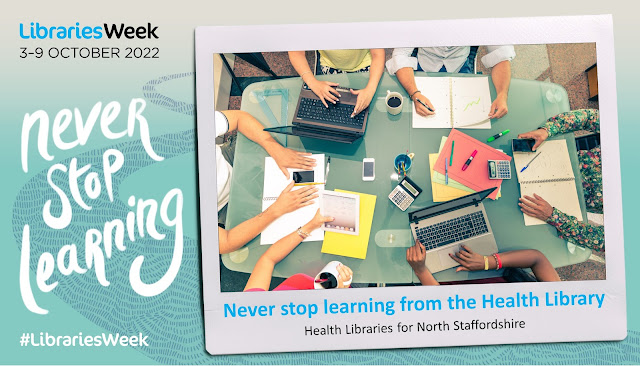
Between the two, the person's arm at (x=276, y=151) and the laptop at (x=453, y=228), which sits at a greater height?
the person's arm at (x=276, y=151)

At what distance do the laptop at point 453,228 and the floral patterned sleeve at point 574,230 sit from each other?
325 millimetres

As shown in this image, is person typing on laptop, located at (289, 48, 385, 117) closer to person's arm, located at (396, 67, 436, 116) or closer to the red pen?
person's arm, located at (396, 67, 436, 116)

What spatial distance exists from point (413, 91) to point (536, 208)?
845 mm

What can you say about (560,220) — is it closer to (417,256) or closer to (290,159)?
(417,256)

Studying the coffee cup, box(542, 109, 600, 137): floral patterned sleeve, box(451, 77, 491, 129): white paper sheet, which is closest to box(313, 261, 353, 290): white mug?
the coffee cup

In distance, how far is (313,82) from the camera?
2.76 metres

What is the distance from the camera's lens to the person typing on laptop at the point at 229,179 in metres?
2.73

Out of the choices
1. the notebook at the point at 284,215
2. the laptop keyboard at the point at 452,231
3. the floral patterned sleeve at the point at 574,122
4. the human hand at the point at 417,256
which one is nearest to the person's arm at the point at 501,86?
the floral patterned sleeve at the point at 574,122

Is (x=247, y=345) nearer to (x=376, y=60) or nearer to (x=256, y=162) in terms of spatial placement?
(x=256, y=162)

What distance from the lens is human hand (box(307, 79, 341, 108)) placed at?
2729mm

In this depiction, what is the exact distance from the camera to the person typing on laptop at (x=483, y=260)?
268cm

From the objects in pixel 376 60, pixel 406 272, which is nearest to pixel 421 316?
pixel 406 272

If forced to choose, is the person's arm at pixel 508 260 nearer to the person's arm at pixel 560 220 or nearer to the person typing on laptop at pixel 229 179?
the person's arm at pixel 560 220

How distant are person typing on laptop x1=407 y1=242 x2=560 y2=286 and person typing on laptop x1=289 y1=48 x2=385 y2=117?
2.56ft
